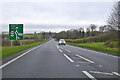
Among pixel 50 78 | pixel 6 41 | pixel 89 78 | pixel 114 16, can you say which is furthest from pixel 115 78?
pixel 6 41

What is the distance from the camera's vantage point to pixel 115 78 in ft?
21.8

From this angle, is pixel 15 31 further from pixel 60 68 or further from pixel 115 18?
pixel 60 68

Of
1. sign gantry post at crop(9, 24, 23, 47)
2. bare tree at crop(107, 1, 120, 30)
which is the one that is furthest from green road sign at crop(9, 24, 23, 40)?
bare tree at crop(107, 1, 120, 30)

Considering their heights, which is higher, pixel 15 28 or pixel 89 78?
pixel 15 28

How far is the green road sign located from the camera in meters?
27.9

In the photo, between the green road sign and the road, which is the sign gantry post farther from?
the road

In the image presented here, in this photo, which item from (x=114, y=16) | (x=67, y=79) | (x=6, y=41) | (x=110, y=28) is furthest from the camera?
(x=6, y=41)

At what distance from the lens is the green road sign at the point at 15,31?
27.9 metres

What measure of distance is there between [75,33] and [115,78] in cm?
12430

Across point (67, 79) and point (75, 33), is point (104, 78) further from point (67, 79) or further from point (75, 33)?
point (75, 33)

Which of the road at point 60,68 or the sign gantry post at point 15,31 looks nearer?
the road at point 60,68

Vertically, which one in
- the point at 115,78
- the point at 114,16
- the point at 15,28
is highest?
the point at 114,16

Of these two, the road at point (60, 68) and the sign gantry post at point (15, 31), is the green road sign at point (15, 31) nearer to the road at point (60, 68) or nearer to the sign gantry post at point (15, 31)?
the sign gantry post at point (15, 31)

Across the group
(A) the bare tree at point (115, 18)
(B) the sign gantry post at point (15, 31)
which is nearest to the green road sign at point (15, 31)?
(B) the sign gantry post at point (15, 31)
